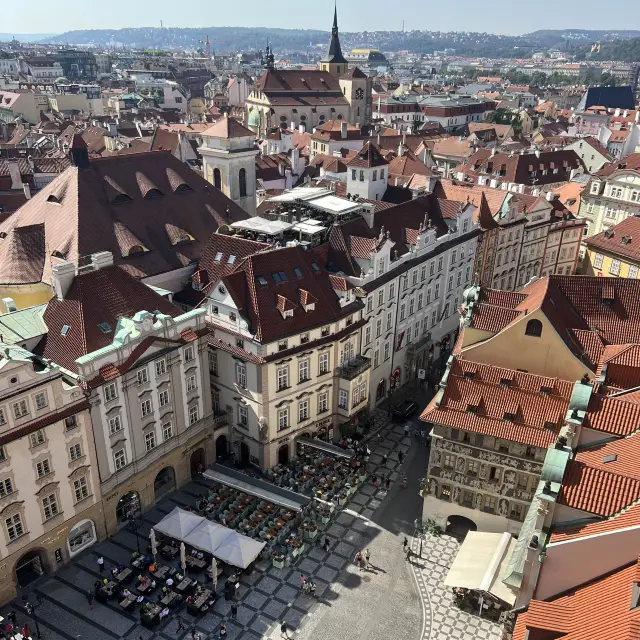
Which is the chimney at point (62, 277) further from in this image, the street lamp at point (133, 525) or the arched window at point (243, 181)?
the arched window at point (243, 181)

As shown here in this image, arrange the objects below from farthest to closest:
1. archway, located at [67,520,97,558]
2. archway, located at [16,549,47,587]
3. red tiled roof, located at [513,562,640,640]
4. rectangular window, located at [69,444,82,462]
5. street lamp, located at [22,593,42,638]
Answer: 1. archway, located at [67,520,97,558]
2. archway, located at [16,549,47,587]
3. rectangular window, located at [69,444,82,462]
4. street lamp, located at [22,593,42,638]
5. red tiled roof, located at [513,562,640,640]

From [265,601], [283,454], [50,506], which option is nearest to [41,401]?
[50,506]

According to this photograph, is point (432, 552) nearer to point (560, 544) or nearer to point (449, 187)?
point (560, 544)

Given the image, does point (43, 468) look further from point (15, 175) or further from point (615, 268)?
point (615, 268)

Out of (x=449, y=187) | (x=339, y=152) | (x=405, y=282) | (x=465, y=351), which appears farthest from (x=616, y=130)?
(x=465, y=351)

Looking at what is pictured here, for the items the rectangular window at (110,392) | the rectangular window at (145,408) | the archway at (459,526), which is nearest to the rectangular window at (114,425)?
the rectangular window at (110,392)

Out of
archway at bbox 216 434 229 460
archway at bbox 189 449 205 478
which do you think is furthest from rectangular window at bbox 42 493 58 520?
archway at bbox 216 434 229 460

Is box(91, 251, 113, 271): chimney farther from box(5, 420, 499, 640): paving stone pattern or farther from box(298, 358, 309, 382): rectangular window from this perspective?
box(5, 420, 499, 640): paving stone pattern
